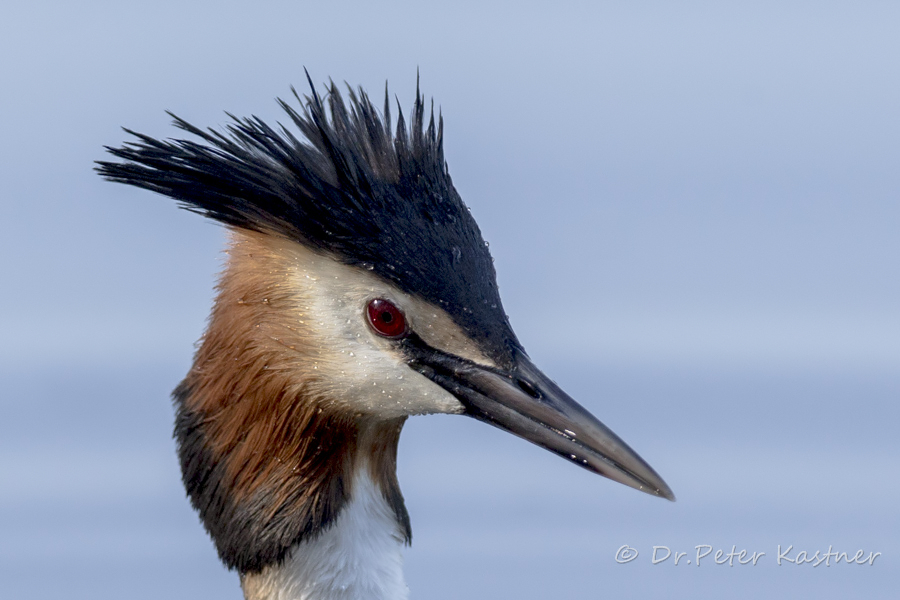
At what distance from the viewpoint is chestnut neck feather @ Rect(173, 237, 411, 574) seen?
2.51 m

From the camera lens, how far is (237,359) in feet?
8.42

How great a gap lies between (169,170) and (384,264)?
0.61 metres

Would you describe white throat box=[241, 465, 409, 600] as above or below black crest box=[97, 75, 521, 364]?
below

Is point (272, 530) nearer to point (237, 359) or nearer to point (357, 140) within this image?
point (237, 359)

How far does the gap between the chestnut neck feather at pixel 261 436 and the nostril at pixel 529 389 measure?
1.30ft

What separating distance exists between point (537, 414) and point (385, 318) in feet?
1.41

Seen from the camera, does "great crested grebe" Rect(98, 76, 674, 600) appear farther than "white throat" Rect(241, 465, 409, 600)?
No

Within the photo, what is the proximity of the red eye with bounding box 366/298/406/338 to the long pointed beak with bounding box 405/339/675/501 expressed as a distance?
0.05 metres

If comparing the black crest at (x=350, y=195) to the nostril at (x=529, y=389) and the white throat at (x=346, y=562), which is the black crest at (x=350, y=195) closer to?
the nostril at (x=529, y=389)

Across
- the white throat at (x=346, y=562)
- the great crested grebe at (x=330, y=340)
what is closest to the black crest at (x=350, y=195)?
the great crested grebe at (x=330, y=340)

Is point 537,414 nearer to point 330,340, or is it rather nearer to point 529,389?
point 529,389

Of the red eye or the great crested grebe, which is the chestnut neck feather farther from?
the red eye

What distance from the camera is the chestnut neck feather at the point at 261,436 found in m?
2.51

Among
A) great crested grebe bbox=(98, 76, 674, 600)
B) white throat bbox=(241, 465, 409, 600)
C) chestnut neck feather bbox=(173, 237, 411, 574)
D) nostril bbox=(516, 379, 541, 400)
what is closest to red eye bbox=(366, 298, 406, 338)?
great crested grebe bbox=(98, 76, 674, 600)
